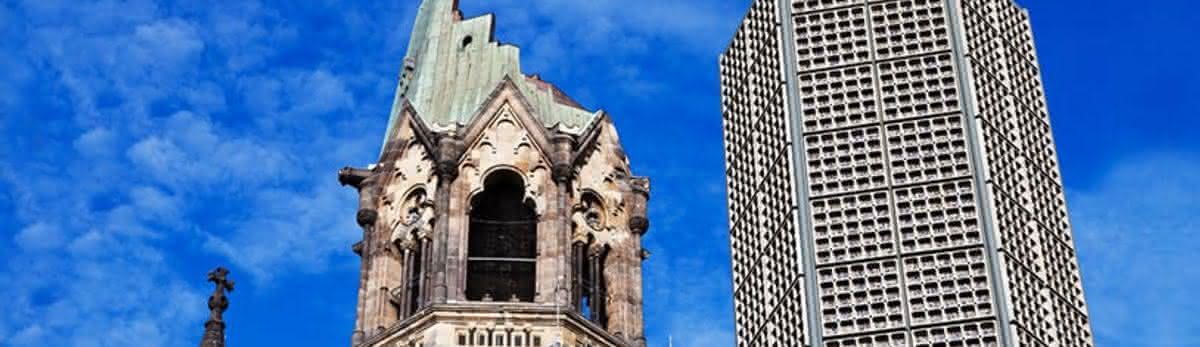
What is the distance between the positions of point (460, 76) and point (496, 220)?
13.7 ft

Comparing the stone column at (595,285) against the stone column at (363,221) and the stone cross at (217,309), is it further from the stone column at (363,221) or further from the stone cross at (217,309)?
the stone cross at (217,309)

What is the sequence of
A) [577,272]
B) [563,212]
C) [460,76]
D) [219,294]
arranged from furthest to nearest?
[460,76], [563,212], [577,272], [219,294]

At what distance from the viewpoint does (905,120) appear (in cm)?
5334

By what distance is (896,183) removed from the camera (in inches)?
2062

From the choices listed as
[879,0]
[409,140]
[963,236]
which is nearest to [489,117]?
[409,140]

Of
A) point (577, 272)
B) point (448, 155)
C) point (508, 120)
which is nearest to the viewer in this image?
point (577, 272)

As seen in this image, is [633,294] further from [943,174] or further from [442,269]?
[943,174]

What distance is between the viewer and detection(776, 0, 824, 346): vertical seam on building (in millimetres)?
50844

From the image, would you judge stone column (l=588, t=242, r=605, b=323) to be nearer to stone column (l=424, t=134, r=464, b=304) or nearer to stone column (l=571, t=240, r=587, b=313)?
stone column (l=571, t=240, r=587, b=313)

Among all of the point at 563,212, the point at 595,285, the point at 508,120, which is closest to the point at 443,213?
the point at 563,212

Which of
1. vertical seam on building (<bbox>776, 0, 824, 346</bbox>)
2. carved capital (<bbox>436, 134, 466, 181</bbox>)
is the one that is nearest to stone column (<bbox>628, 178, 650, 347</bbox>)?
carved capital (<bbox>436, 134, 466, 181</bbox>)


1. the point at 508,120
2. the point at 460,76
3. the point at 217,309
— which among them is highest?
the point at 460,76

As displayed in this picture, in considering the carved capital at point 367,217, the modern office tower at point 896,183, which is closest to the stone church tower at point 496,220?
the carved capital at point 367,217

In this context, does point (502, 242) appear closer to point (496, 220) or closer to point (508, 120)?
point (496, 220)
